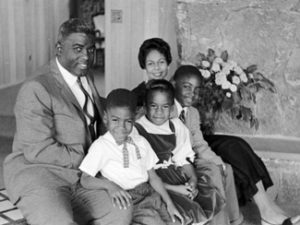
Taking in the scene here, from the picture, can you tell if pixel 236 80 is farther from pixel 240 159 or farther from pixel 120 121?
pixel 120 121

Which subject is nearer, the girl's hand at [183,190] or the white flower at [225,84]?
the girl's hand at [183,190]

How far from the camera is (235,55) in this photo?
3768mm

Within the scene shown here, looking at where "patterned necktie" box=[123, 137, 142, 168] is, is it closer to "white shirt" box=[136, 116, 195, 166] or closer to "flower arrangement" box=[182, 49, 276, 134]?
"white shirt" box=[136, 116, 195, 166]

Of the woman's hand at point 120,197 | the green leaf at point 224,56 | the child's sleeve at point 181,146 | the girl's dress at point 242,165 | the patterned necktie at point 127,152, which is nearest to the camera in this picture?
the woman's hand at point 120,197

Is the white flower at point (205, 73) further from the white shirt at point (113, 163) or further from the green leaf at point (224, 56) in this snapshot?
the white shirt at point (113, 163)

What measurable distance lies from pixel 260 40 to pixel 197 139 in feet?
4.03

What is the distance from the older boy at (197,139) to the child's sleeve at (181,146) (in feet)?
0.29

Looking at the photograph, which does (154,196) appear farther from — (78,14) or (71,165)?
(78,14)

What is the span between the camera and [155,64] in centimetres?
288

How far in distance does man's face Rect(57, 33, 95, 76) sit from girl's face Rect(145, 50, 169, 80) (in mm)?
595

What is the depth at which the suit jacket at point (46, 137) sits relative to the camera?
2215 mm

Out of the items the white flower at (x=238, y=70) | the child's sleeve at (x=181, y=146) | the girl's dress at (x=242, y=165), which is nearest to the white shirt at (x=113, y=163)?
the child's sleeve at (x=181, y=146)

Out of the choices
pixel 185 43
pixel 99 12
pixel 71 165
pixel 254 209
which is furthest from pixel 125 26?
pixel 99 12

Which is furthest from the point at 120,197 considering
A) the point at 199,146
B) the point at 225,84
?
the point at 225,84
